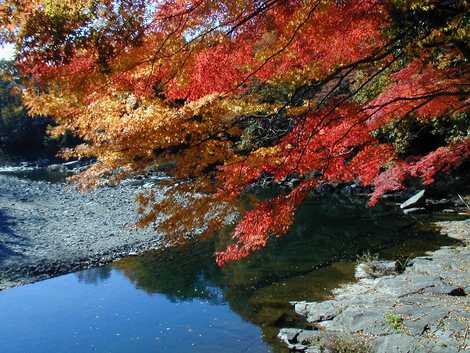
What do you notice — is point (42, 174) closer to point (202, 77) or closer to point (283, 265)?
point (283, 265)

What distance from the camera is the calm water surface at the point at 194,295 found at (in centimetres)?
838

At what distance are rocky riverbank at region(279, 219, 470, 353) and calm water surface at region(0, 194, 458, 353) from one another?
54 centimetres

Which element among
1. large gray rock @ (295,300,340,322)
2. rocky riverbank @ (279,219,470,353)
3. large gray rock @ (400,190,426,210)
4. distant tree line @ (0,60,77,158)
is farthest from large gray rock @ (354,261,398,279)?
distant tree line @ (0,60,77,158)

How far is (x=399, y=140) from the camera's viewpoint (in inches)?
678

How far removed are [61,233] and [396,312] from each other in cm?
1368

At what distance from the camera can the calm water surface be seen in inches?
330

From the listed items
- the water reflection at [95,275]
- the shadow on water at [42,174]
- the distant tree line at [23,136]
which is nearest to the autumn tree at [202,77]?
the water reflection at [95,275]

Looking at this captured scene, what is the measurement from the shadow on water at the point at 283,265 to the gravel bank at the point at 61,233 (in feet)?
5.61

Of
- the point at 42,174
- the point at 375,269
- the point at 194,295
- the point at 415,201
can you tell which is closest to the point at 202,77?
the point at 194,295

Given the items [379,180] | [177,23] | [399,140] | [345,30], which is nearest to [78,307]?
[177,23]

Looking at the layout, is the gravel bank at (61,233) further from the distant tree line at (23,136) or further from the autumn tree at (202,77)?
the distant tree line at (23,136)

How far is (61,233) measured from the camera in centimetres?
1666

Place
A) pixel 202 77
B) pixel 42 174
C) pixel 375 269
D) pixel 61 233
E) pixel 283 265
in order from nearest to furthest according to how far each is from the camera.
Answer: pixel 202 77
pixel 375 269
pixel 283 265
pixel 61 233
pixel 42 174

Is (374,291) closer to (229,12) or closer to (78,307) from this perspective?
(229,12)
